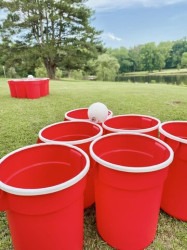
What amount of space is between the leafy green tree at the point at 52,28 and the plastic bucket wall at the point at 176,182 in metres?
12.9

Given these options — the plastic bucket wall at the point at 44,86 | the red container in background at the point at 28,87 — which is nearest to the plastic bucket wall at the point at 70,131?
the red container in background at the point at 28,87

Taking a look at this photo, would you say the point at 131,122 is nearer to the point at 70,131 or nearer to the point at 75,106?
the point at 70,131

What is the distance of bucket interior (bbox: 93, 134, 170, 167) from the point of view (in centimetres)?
119

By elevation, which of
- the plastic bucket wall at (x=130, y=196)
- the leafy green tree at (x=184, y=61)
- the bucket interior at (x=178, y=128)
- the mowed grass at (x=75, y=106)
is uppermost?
the leafy green tree at (x=184, y=61)

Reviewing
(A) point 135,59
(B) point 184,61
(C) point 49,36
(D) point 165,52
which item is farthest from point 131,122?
(D) point 165,52

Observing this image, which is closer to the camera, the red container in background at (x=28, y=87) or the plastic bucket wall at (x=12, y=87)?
the red container in background at (x=28, y=87)

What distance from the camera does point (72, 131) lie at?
1.60 metres

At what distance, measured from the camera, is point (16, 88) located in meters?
4.76

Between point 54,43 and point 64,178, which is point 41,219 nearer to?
point 64,178

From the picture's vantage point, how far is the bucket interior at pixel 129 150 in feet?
3.90

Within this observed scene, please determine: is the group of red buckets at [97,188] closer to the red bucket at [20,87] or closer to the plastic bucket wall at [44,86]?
the red bucket at [20,87]

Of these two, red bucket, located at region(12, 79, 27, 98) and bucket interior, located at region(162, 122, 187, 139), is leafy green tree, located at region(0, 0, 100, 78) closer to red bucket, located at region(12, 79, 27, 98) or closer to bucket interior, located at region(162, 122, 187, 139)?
red bucket, located at region(12, 79, 27, 98)

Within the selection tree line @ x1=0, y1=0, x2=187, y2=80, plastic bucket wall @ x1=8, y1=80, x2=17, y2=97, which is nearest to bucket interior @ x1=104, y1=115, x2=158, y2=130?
plastic bucket wall @ x1=8, y1=80, x2=17, y2=97

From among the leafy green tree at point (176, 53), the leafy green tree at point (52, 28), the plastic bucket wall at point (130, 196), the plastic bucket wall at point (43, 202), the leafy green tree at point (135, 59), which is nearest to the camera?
the plastic bucket wall at point (43, 202)
